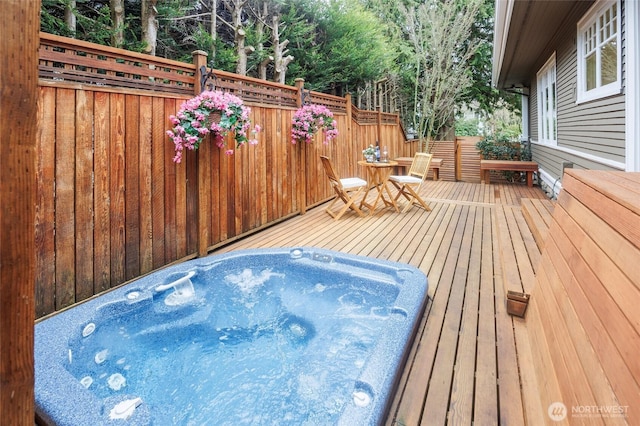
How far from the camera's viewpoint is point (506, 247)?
3133mm

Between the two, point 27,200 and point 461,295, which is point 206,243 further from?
point 27,200

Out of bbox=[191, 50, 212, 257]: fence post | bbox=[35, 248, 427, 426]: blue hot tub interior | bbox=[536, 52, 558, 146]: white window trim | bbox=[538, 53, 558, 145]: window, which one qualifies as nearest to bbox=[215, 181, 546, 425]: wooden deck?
bbox=[35, 248, 427, 426]: blue hot tub interior

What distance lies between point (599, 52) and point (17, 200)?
17.7 ft

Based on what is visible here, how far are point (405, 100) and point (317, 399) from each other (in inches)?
519

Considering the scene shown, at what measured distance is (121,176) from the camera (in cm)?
276

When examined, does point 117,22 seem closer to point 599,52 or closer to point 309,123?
point 309,123

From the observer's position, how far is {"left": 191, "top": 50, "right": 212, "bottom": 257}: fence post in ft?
11.1

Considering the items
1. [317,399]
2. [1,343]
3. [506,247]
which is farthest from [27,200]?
[506,247]

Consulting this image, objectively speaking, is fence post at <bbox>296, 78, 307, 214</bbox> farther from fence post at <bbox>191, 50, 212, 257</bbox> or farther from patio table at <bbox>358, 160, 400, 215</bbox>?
fence post at <bbox>191, 50, 212, 257</bbox>

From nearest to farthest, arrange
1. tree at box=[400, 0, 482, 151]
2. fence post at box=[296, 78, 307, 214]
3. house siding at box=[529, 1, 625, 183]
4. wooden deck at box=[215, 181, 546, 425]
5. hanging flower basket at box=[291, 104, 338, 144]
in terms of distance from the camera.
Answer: wooden deck at box=[215, 181, 546, 425] < house siding at box=[529, 1, 625, 183] < hanging flower basket at box=[291, 104, 338, 144] < fence post at box=[296, 78, 307, 214] < tree at box=[400, 0, 482, 151]

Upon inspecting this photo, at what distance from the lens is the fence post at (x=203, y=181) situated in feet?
11.1

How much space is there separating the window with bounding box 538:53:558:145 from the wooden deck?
2.51 metres

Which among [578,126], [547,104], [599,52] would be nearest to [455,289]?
[599,52]

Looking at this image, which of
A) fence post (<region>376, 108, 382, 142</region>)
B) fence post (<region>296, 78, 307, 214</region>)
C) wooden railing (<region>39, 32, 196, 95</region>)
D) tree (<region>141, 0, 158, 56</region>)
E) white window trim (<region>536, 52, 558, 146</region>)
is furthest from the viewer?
fence post (<region>376, 108, 382, 142</region>)
